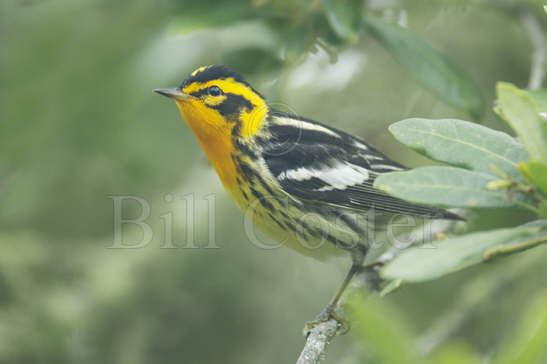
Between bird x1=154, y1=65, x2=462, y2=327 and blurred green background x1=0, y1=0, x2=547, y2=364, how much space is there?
232 millimetres

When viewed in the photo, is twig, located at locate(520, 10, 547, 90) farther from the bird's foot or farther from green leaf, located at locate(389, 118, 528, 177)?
green leaf, located at locate(389, 118, 528, 177)

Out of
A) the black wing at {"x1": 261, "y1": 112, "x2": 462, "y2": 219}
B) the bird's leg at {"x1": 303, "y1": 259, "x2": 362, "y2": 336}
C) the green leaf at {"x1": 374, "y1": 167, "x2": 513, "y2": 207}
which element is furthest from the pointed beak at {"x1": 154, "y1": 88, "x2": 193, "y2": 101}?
the green leaf at {"x1": 374, "y1": 167, "x2": 513, "y2": 207}

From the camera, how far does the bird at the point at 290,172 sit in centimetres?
384

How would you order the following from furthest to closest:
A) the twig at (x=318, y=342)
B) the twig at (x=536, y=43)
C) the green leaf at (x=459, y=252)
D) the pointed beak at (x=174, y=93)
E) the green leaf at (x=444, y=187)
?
the twig at (x=536, y=43) < the pointed beak at (x=174, y=93) < the twig at (x=318, y=342) < the green leaf at (x=444, y=187) < the green leaf at (x=459, y=252)

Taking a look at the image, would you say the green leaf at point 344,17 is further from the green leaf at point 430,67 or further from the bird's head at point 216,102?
the bird's head at point 216,102

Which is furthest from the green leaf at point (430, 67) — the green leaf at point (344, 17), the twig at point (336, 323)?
the twig at point (336, 323)

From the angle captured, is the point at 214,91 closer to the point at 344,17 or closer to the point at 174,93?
the point at 174,93

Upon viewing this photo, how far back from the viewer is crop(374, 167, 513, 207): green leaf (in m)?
1.83

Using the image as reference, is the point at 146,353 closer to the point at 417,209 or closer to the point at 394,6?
the point at 417,209

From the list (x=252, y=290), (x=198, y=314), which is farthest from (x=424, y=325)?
(x=198, y=314)

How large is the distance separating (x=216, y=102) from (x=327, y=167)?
2.51 feet

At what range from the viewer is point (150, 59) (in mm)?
A: 4230

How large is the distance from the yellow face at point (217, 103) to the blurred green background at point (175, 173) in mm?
147

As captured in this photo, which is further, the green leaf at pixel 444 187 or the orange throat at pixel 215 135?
the orange throat at pixel 215 135
